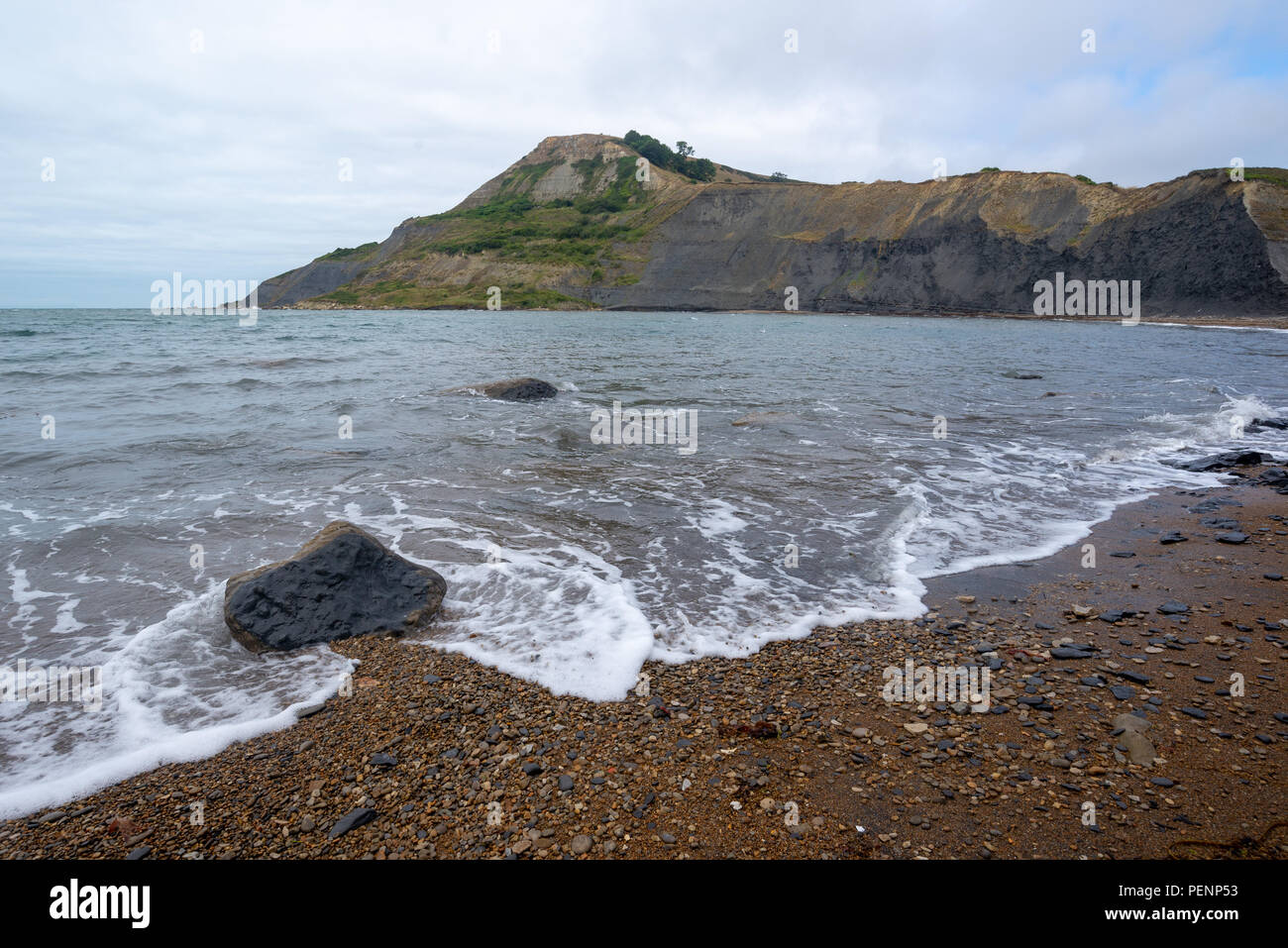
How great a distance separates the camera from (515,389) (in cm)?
1841

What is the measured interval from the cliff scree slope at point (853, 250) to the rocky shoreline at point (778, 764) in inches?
3332

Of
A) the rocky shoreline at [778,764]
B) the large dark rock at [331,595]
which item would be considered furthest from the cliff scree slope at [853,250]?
the large dark rock at [331,595]

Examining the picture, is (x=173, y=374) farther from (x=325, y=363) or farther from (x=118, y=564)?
(x=118, y=564)

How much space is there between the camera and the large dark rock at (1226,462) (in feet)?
36.5

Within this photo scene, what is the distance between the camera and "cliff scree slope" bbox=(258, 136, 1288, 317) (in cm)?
6931

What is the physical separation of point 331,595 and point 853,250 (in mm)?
100338

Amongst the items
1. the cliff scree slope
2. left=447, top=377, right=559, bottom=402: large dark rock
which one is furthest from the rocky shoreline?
the cliff scree slope

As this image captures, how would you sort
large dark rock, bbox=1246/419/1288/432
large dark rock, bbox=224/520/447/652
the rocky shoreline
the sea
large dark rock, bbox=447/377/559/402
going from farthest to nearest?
large dark rock, bbox=447/377/559/402 < large dark rock, bbox=1246/419/1288/432 < large dark rock, bbox=224/520/447/652 < the sea < the rocky shoreline

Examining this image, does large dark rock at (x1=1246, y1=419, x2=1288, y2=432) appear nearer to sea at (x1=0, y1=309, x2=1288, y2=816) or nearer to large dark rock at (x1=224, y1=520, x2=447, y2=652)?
sea at (x1=0, y1=309, x2=1288, y2=816)

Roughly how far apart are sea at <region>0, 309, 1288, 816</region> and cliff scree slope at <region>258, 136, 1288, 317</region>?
65283 millimetres

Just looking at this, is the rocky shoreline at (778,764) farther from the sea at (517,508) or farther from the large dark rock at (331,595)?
the sea at (517,508)

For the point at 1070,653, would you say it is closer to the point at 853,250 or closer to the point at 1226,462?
the point at 1226,462

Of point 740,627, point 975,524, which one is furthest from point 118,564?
point 975,524

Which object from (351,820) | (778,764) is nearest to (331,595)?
(351,820)
